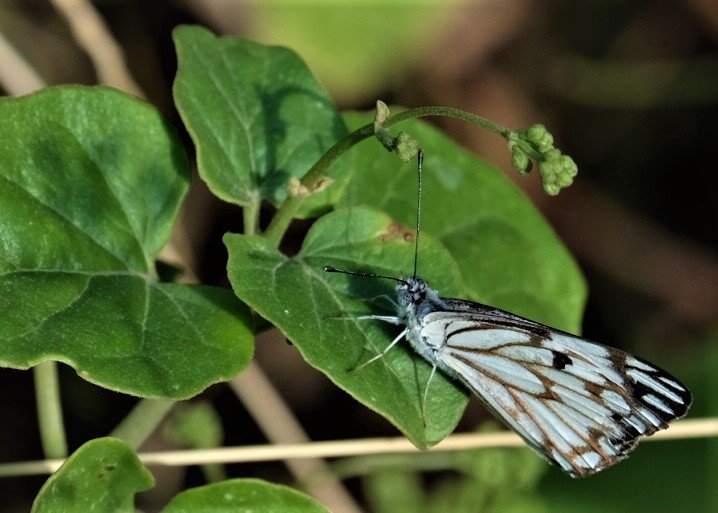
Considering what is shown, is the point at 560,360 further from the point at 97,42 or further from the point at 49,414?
the point at 97,42

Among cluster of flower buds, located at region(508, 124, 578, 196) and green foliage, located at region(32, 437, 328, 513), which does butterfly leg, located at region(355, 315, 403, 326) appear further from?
cluster of flower buds, located at region(508, 124, 578, 196)

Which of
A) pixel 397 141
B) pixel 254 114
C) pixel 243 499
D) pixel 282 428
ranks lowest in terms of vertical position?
pixel 282 428

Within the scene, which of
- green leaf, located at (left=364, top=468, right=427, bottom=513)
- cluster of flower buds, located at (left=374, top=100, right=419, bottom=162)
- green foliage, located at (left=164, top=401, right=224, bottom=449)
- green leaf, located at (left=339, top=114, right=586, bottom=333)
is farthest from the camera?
green leaf, located at (left=364, top=468, right=427, bottom=513)

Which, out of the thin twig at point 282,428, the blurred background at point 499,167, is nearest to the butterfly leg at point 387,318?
the blurred background at point 499,167

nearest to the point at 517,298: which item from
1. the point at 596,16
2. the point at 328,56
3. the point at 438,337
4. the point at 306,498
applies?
the point at 438,337

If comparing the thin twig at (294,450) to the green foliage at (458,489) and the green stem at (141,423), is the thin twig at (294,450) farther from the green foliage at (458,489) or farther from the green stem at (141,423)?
the green foliage at (458,489)

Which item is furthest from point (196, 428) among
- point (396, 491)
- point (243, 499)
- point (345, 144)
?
point (345, 144)

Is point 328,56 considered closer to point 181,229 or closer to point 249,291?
point 181,229

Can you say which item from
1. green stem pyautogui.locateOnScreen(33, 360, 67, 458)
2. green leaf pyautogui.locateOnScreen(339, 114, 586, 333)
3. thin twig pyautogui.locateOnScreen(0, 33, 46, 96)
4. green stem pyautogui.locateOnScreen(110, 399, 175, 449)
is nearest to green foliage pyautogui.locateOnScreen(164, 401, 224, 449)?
green stem pyautogui.locateOnScreen(110, 399, 175, 449)
